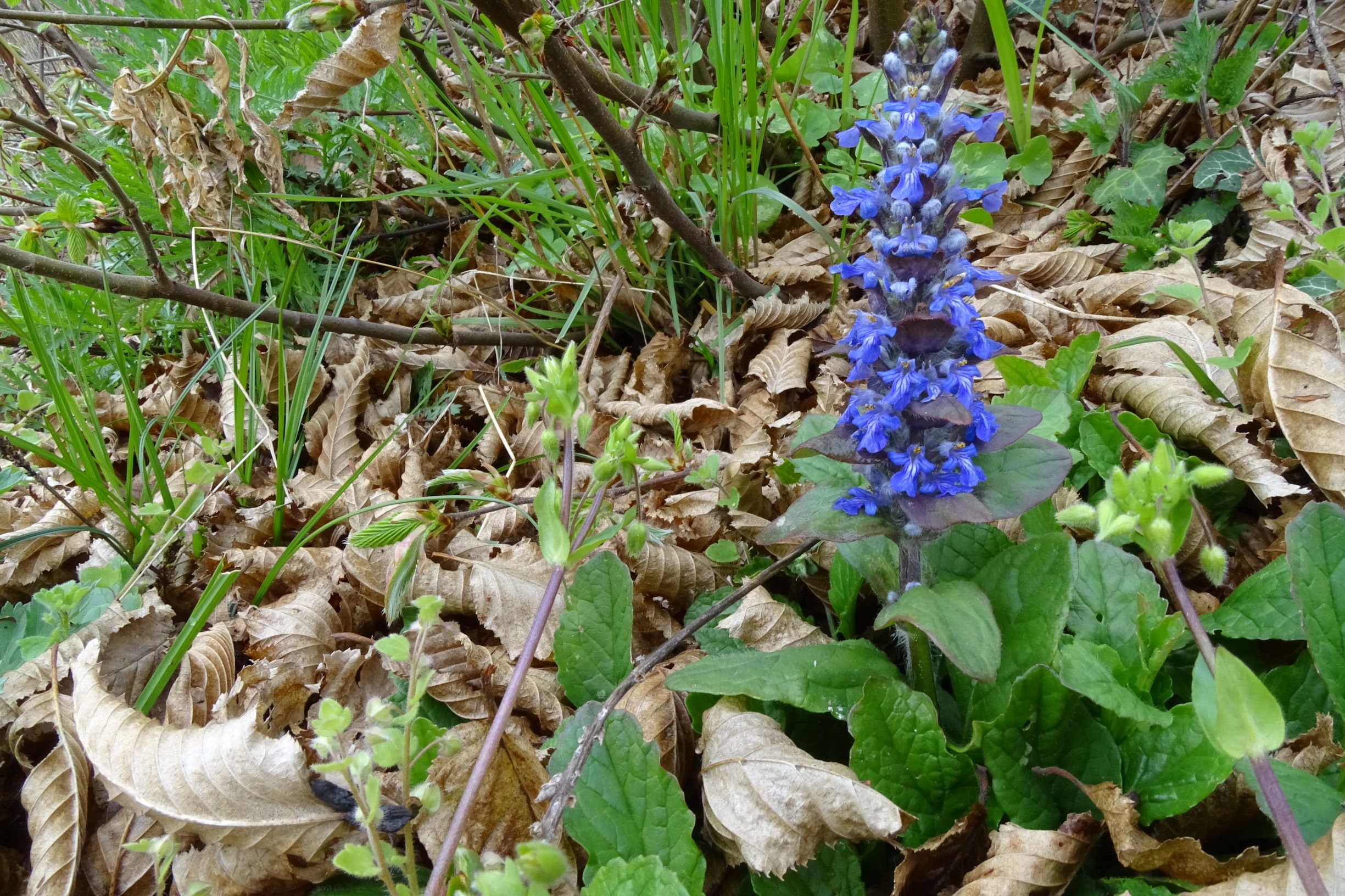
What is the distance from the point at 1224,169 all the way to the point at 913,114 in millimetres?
2254

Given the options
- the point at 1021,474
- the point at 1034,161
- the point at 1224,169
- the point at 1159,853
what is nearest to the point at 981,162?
the point at 1034,161

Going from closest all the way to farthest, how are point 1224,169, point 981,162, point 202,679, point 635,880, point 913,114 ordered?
1. point 635,880
2. point 913,114
3. point 202,679
4. point 1224,169
5. point 981,162

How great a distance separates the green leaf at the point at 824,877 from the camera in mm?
1317

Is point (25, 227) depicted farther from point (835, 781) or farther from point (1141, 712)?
point (1141, 712)

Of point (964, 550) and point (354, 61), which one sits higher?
point (354, 61)

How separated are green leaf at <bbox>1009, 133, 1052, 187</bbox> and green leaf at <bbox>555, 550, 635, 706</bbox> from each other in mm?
2646

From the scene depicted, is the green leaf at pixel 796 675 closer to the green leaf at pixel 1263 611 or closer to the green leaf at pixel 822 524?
the green leaf at pixel 822 524

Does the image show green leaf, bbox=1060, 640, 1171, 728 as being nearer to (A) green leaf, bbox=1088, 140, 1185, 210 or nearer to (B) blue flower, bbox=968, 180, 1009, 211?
(B) blue flower, bbox=968, 180, 1009, 211

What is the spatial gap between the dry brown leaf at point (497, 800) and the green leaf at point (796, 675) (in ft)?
1.15

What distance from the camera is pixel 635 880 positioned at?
1164 mm

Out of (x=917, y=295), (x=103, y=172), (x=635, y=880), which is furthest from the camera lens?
(x=103, y=172)

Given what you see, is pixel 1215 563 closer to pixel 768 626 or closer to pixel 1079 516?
pixel 1079 516

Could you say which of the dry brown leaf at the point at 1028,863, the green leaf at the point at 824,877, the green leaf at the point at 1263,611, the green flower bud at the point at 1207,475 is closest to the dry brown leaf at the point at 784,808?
the green leaf at the point at 824,877

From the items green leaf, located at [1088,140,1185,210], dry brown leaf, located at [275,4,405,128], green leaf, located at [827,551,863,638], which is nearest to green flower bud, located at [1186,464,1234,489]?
green leaf, located at [827,551,863,638]
